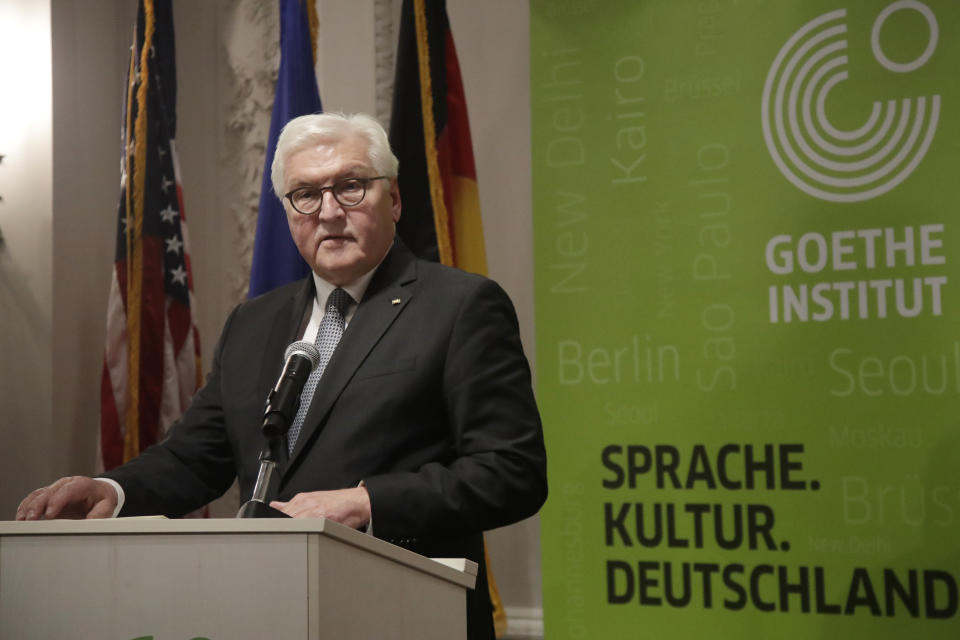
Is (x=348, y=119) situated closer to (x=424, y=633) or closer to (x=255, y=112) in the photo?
(x=424, y=633)

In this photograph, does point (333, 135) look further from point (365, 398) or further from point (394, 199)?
point (365, 398)

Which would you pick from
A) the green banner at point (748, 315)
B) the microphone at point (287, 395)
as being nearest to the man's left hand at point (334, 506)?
the microphone at point (287, 395)

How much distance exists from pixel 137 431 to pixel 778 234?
7.78 feet

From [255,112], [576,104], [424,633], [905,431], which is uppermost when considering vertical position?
[255,112]

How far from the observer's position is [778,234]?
9.98ft

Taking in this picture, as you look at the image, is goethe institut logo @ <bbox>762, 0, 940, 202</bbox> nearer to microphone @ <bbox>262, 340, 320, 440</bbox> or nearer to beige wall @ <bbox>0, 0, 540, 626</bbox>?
beige wall @ <bbox>0, 0, 540, 626</bbox>

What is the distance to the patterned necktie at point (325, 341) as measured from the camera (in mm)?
2242

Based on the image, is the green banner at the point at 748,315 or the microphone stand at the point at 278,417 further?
the green banner at the point at 748,315

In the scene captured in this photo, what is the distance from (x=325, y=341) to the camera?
2.35 metres

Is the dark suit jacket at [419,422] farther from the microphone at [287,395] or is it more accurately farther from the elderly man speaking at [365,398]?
the microphone at [287,395]

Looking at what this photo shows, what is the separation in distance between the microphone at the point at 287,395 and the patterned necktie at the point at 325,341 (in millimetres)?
384

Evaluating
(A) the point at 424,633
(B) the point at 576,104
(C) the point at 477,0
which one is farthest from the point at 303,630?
(C) the point at 477,0

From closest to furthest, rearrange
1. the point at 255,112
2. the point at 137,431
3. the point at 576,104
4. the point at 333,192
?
the point at 333,192 < the point at 576,104 < the point at 137,431 < the point at 255,112

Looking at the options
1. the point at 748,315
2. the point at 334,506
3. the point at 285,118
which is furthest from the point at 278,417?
the point at 285,118
